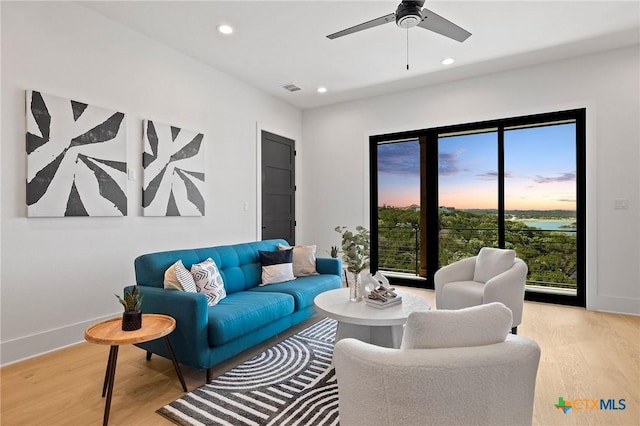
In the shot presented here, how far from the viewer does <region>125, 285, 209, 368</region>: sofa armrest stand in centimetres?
221

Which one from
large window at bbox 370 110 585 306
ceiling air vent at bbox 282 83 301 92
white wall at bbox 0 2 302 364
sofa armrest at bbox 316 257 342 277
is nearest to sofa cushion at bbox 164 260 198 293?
white wall at bbox 0 2 302 364

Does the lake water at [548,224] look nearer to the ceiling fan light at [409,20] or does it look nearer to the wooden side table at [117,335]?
the ceiling fan light at [409,20]

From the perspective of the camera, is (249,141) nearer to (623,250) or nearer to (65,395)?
(65,395)

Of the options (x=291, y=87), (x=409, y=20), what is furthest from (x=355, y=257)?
(x=291, y=87)

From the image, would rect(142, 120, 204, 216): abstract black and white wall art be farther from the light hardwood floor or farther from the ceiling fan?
the ceiling fan

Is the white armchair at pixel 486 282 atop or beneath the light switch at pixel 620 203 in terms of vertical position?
beneath

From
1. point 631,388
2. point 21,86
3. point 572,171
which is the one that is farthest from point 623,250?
point 21,86

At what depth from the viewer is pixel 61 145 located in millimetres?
2883

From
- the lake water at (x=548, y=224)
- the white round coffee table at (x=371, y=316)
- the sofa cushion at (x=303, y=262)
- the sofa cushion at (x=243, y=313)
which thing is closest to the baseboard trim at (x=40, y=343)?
the sofa cushion at (x=243, y=313)

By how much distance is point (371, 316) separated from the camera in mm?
2246

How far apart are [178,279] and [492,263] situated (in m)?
2.79

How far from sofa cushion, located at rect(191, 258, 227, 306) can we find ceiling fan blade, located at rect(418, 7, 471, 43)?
2530 millimetres

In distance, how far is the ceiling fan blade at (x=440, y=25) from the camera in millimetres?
2482

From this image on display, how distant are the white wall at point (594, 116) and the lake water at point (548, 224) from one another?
0.30 metres
